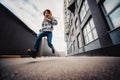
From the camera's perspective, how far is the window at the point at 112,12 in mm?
3699

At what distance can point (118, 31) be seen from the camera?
352 cm

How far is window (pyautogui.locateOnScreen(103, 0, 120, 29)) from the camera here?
3.70 metres

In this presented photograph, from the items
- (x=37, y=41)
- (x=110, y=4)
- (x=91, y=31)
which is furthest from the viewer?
(x=91, y=31)

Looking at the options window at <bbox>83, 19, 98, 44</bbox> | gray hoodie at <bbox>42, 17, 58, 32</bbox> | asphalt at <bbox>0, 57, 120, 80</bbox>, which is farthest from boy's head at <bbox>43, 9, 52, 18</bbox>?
window at <bbox>83, 19, 98, 44</bbox>

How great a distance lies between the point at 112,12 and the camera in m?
4.08

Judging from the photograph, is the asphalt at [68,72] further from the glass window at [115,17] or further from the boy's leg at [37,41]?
the glass window at [115,17]

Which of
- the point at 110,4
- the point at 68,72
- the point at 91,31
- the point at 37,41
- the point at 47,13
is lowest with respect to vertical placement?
the point at 68,72

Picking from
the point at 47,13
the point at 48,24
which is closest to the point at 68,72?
the point at 48,24

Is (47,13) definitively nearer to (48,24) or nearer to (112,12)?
(48,24)

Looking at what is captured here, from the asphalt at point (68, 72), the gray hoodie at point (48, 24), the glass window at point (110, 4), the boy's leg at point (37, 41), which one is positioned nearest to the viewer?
the asphalt at point (68, 72)

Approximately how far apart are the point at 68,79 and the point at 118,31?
13.4ft

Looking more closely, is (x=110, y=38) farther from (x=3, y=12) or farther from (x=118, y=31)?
(x=3, y=12)

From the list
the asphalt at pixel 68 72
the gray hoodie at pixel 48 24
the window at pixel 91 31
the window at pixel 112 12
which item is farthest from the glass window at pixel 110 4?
the asphalt at pixel 68 72

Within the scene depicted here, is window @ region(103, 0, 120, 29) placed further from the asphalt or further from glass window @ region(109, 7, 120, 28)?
the asphalt
